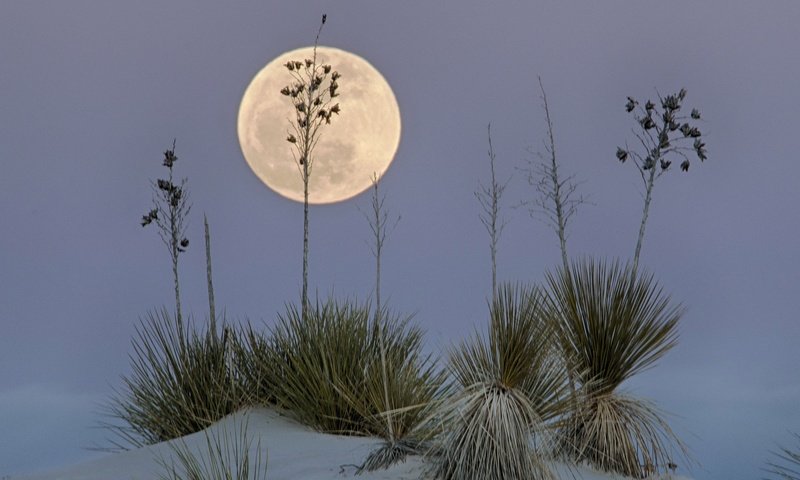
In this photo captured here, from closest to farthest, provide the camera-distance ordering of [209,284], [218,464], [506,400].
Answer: [506,400] < [218,464] < [209,284]

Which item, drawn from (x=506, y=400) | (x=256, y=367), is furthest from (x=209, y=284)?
(x=506, y=400)

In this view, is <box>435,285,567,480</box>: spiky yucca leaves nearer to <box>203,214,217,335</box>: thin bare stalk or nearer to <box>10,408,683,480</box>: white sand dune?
<box>10,408,683,480</box>: white sand dune

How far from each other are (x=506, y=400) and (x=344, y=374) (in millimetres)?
2531

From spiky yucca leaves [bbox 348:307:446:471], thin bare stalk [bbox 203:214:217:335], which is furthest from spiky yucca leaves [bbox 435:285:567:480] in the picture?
thin bare stalk [bbox 203:214:217:335]

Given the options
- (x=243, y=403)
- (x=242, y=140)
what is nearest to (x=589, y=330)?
(x=243, y=403)

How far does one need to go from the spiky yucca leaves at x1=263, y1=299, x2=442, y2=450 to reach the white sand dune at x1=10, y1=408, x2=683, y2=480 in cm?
24

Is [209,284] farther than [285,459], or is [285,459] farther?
[209,284]

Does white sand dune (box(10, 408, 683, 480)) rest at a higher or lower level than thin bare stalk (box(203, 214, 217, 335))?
lower

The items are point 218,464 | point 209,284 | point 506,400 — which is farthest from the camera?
point 209,284

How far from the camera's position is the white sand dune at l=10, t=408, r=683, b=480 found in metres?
7.14

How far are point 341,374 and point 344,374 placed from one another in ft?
0.15

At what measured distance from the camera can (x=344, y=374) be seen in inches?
357

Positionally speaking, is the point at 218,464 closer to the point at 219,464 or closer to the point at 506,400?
the point at 219,464

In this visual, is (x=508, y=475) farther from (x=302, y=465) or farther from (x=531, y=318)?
(x=302, y=465)
